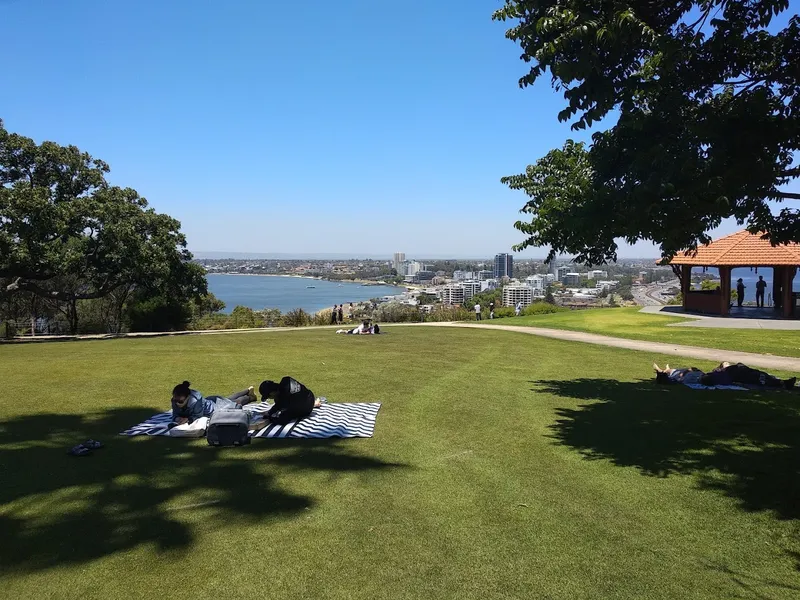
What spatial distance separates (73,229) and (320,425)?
1927 cm

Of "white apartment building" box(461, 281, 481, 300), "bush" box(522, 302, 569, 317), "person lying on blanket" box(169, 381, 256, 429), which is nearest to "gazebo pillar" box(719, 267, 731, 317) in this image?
"bush" box(522, 302, 569, 317)

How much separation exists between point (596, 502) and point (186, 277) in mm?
25352

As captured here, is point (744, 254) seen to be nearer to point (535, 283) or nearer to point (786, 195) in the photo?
point (786, 195)

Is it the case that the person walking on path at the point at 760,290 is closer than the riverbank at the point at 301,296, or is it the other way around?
the person walking on path at the point at 760,290

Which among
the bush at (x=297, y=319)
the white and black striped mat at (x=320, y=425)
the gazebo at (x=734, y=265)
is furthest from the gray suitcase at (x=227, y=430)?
the bush at (x=297, y=319)

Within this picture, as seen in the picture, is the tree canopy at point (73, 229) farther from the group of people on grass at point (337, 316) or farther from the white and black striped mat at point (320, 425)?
the white and black striped mat at point (320, 425)

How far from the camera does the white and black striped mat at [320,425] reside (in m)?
7.64

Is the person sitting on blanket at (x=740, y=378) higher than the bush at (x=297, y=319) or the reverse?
higher

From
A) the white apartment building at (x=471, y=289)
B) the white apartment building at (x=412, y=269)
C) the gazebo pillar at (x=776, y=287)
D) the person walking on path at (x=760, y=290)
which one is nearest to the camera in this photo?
the gazebo pillar at (x=776, y=287)

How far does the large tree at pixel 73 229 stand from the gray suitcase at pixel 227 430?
17263 millimetres

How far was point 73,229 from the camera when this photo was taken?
2228 centimetres

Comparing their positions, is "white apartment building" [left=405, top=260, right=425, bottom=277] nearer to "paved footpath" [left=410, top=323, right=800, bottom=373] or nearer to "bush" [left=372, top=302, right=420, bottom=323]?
"bush" [left=372, top=302, right=420, bottom=323]

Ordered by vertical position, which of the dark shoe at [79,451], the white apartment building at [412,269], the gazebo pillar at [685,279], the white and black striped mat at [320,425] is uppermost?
the white apartment building at [412,269]

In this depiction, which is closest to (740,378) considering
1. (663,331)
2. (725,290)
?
(663,331)
